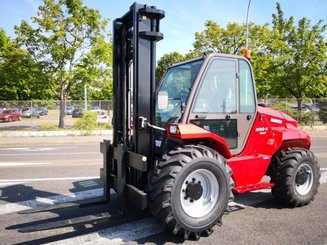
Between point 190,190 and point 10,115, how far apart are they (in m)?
19.3

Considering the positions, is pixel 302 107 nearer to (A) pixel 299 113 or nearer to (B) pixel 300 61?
(A) pixel 299 113

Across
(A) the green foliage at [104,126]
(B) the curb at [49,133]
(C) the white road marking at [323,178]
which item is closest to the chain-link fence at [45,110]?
(A) the green foliage at [104,126]

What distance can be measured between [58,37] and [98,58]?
2.81 m

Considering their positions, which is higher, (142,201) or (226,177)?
(226,177)

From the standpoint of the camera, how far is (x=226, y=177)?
4.24 m

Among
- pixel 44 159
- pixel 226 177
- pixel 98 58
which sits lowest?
pixel 44 159

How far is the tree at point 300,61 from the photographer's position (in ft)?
86.0

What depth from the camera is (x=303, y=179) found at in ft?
18.0

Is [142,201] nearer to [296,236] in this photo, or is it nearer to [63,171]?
[296,236]

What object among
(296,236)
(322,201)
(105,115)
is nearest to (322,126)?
(105,115)

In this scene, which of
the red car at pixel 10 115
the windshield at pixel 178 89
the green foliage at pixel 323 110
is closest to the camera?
the windshield at pixel 178 89

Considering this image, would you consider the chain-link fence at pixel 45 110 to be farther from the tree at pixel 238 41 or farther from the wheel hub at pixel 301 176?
the wheel hub at pixel 301 176

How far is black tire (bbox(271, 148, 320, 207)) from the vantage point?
520cm

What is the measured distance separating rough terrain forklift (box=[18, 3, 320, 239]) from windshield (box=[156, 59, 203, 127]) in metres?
0.02
